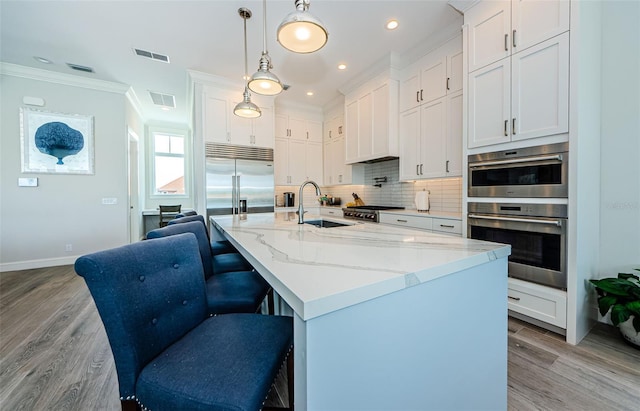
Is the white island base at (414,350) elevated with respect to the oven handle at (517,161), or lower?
lower

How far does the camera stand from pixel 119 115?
429 centimetres

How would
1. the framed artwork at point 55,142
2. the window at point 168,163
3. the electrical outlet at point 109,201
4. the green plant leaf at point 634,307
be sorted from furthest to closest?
the window at point 168,163
the electrical outlet at point 109,201
the framed artwork at point 55,142
the green plant leaf at point 634,307

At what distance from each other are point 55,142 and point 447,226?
5634mm

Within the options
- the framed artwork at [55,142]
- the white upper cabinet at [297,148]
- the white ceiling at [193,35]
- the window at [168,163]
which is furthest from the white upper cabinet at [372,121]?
the window at [168,163]

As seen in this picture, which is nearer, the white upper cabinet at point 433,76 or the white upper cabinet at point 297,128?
the white upper cabinet at point 433,76

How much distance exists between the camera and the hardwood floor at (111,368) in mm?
1369

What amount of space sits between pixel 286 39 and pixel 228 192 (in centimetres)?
283

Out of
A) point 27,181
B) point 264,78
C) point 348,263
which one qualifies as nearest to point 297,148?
point 264,78

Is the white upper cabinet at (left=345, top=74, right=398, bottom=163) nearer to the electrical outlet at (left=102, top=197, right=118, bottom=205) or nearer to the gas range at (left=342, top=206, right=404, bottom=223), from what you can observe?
the gas range at (left=342, top=206, right=404, bottom=223)

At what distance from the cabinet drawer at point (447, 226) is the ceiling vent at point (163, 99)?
5.07 meters

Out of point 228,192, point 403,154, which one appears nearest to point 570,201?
point 403,154

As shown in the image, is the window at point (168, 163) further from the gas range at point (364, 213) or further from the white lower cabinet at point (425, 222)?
the white lower cabinet at point (425, 222)

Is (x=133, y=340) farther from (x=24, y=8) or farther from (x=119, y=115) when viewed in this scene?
(x=119, y=115)

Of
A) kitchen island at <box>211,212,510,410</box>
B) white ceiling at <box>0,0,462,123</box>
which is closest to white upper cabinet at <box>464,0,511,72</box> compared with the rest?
white ceiling at <box>0,0,462,123</box>
